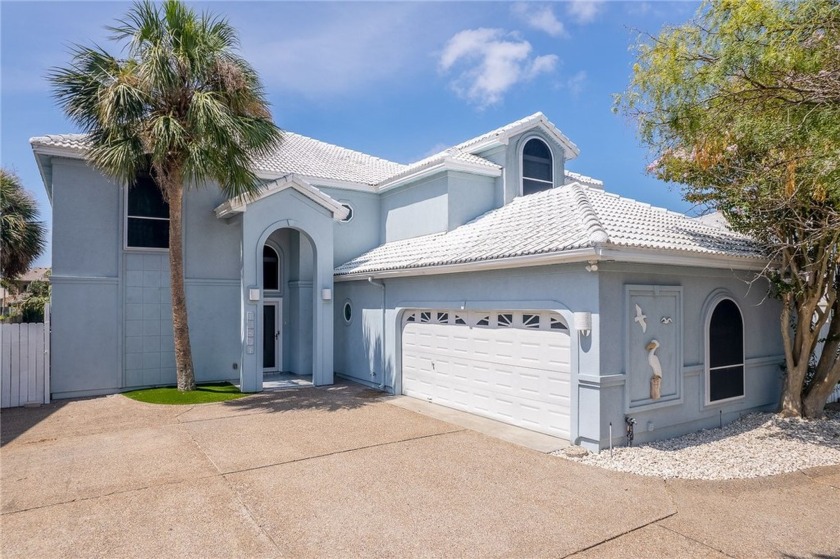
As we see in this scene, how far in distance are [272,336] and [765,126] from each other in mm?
14748

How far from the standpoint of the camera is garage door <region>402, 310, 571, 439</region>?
946 cm

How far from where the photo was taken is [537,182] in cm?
1675

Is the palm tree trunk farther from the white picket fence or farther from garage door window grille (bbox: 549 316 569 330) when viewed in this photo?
garage door window grille (bbox: 549 316 569 330)

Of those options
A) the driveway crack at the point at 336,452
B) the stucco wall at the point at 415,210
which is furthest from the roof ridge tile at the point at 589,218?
the driveway crack at the point at 336,452

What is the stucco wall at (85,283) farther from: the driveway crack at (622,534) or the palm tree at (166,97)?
the driveway crack at (622,534)

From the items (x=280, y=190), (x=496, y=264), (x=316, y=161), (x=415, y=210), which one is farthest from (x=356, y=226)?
(x=496, y=264)

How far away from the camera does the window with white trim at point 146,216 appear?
46.6 feet

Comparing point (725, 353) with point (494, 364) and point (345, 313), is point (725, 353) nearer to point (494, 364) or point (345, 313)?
point (494, 364)

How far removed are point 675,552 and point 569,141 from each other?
14.4m

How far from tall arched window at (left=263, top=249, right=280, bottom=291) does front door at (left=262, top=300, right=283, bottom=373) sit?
0.58 metres

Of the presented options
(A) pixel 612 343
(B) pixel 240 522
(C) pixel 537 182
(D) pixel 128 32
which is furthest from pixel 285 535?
(C) pixel 537 182

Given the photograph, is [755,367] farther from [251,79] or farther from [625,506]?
[251,79]

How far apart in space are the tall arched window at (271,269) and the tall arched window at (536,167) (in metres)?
8.82

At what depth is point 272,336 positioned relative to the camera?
1708cm
